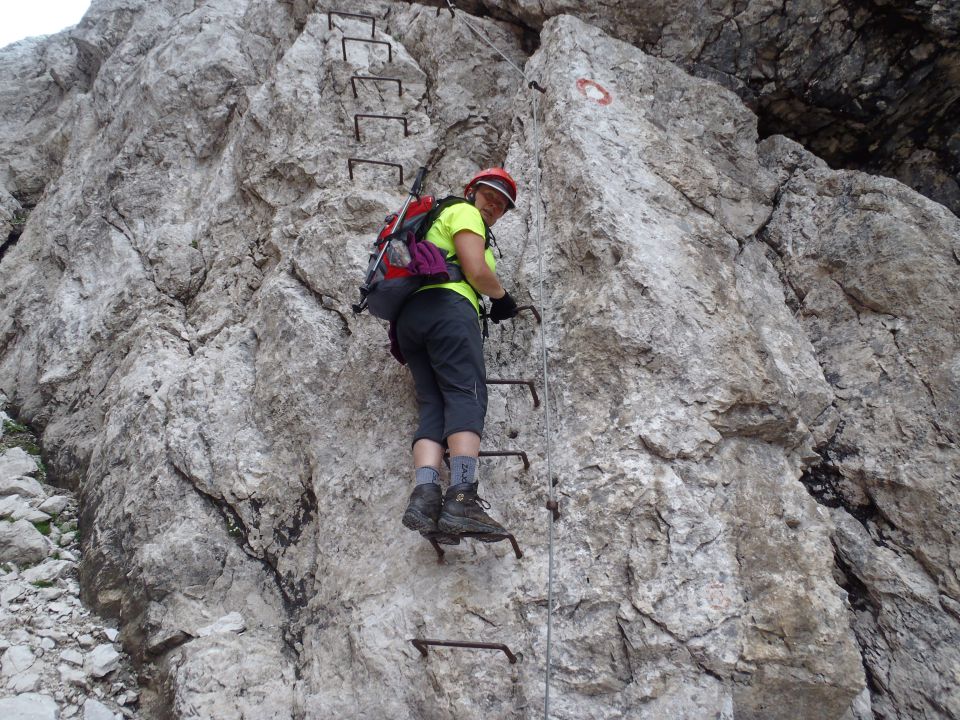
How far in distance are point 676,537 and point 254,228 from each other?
531 cm

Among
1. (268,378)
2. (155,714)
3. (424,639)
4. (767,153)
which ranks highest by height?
(767,153)

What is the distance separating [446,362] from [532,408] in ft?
2.80

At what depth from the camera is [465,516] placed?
3.84 metres

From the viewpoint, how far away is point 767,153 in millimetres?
6875

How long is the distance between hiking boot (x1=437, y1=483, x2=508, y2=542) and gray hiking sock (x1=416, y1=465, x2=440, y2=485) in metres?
0.16

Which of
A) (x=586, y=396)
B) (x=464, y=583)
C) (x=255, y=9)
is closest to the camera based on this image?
(x=464, y=583)

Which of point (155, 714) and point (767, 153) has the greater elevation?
point (767, 153)

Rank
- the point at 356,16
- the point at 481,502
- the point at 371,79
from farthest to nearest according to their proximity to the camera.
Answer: the point at 356,16 → the point at 371,79 → the point at 481,502

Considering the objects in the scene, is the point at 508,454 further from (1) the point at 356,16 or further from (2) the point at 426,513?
(1) the point at 356,16

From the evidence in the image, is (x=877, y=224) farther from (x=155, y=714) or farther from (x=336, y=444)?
(x=155, y=714)

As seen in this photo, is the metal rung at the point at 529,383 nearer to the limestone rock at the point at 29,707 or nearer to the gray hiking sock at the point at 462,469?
the gray hiking sock at the point at 462,469

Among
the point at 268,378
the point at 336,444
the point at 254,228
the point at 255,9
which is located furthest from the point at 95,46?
the point at 336,444

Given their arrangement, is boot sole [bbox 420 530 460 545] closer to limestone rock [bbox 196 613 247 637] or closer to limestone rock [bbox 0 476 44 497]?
limestone rock [bbox 196 613 247 637]

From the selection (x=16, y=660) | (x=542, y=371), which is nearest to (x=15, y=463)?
(x=16, y=660)
